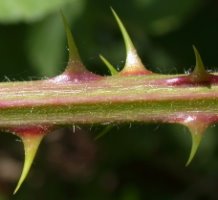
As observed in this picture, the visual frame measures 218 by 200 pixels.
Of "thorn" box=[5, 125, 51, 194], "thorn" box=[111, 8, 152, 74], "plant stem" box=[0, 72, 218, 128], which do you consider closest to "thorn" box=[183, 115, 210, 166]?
"plant stem" box=[0, 72, 218, 128]

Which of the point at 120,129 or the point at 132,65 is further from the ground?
the point at 132,65

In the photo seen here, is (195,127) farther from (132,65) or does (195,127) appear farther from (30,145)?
(30,145)

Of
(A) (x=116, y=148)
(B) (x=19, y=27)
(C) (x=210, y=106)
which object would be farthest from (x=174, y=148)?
(C) (x=210, y=106)

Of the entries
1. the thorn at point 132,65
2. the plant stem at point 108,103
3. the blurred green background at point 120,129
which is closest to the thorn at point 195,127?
the plant stem at point 108,103

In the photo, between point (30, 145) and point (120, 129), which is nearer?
point (30, 145)

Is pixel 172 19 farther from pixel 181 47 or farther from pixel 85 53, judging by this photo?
pixel 85 53

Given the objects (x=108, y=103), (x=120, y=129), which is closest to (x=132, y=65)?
(x=108, y=103)

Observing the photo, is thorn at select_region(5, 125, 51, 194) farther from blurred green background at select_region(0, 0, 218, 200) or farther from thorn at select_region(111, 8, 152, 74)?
blurred green background at select_region(0, 0, 218, 200)

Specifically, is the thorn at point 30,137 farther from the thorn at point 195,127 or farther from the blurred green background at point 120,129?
the blurred green background at point 120,129
